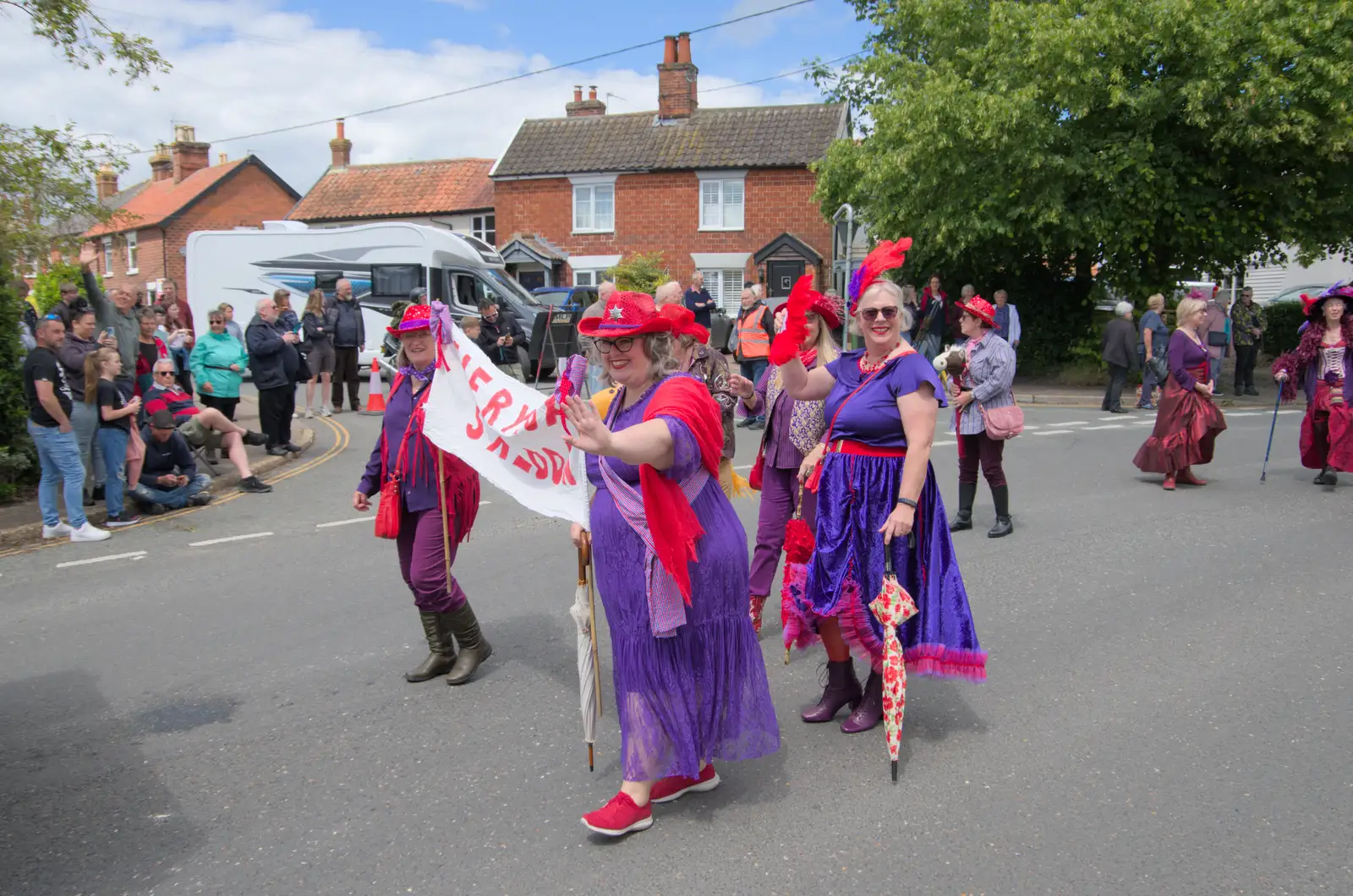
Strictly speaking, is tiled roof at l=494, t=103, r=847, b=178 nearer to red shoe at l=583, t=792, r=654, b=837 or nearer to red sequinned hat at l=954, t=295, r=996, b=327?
red sequinned hat at l=954, t=295, r=996, b=327

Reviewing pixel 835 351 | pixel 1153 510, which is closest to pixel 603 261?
pixel 1153 510

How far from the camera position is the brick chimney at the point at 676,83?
34031 mm

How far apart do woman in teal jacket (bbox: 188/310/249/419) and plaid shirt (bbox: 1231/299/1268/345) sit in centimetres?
1605

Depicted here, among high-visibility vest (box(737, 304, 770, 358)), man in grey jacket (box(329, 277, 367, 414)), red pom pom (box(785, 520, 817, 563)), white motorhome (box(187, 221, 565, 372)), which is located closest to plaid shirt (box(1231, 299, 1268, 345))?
high-visibility vest (box(737, 304, 770, 358))

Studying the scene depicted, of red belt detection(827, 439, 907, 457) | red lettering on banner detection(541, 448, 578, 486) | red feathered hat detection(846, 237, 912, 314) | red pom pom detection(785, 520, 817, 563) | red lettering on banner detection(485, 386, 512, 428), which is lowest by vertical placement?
red pom pom detection(785, 520, 817, 563)

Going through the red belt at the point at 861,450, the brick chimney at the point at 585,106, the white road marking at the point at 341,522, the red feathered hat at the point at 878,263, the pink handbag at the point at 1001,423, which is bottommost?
the white road marking at the point at 341,522

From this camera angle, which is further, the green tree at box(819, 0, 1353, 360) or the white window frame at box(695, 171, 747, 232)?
the white window frame at box(695, 171, 747, 232)

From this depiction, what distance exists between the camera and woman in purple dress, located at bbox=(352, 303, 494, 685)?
4.86 meters

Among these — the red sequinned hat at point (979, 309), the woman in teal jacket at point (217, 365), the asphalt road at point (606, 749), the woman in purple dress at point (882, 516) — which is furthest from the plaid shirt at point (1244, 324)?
the woman in purple dress at point (882, 516)

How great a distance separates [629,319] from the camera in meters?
3.33

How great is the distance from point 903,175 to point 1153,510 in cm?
1149

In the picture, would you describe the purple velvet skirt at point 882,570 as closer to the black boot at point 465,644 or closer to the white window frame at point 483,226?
the black boot at point 465,644

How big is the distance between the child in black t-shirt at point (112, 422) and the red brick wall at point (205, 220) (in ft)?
112

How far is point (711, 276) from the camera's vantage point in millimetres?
33625
